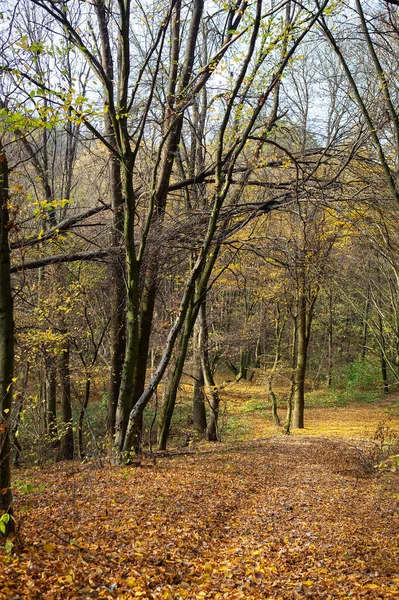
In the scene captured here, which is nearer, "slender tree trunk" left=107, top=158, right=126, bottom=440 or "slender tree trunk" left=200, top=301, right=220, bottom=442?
"slender tree trunk" left=107, top=158, right=126, bottom=440

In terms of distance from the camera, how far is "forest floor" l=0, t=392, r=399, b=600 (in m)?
3.62

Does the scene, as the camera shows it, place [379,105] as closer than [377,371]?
Yes

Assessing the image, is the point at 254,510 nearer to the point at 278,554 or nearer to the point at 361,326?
the point at 278,554

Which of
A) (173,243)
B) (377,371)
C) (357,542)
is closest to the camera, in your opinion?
(357,542)

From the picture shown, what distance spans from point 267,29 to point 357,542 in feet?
20.5

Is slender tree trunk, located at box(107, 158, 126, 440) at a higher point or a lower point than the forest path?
higher

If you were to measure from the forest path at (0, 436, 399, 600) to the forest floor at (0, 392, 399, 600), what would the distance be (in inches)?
0.5

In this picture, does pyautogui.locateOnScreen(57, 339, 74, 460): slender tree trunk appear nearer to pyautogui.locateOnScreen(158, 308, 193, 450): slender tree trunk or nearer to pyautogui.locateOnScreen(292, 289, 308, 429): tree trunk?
pyautogui.locateOnScreen(158, 308, 193, 450): slender tree trunk

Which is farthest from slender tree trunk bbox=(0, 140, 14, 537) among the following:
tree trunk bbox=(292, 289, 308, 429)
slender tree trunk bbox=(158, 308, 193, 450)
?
tree trunk bbox=(292, 289, 308, 429)

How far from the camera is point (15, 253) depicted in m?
8.37

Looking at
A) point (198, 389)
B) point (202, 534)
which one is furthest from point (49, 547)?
point (198, 389)

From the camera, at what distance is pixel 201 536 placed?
480 centimetres

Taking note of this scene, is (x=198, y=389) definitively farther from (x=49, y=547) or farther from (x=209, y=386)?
(x=49, y=547)

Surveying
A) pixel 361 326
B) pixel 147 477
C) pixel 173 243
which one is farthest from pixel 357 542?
pixel 361 326
